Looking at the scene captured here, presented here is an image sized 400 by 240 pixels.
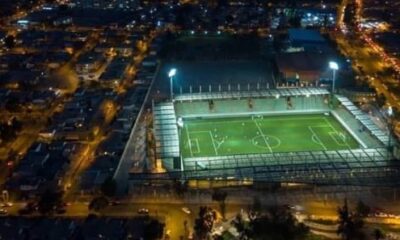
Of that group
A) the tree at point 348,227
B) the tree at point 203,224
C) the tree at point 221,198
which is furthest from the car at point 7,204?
the tree at point 348,227

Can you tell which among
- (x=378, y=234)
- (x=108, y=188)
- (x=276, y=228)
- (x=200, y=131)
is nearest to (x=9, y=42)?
(x=200, y=131)

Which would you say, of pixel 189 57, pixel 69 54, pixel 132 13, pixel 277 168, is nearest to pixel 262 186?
pixel 277 168

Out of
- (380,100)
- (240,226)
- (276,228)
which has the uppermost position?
(276,228)

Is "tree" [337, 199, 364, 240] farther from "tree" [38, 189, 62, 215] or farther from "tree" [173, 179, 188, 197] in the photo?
"tree" [38, 189, 62, 215]

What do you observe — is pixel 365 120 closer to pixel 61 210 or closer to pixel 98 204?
pixel 98 204

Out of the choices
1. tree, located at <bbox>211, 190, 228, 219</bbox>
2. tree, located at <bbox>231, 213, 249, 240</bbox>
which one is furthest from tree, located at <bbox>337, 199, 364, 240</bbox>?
tree, located at <bbox>211, 190, 228, 219</bbox>

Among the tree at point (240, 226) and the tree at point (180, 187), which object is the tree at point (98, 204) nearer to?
the tree at point (180, 187)
